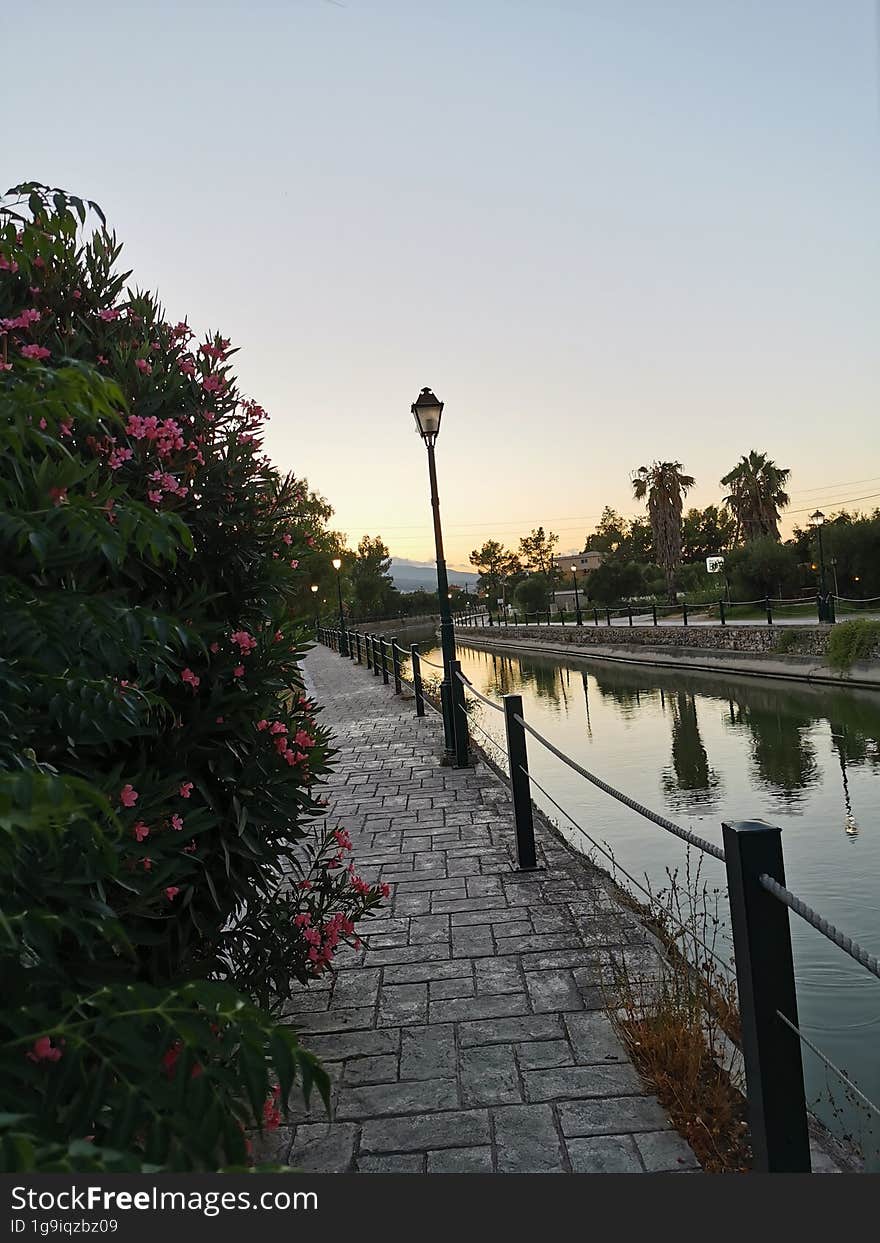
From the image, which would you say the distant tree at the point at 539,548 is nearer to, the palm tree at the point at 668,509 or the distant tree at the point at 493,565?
the distant tree at the point at 493,565

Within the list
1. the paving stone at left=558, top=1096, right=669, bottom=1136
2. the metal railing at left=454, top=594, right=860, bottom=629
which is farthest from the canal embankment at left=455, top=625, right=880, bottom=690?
the paving stone at left=558, top=1096, right=669, bottom=1136

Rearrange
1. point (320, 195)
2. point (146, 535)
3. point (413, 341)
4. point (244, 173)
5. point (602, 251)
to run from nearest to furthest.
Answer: point (146, 535) → point (244, 173) → point (320, 195) → point (602, 251) → point (413, 341)

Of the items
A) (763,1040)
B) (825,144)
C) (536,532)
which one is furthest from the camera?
(536,532)

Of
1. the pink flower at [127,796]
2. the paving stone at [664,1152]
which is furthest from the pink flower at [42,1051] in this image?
the paving stone at [664,1152]

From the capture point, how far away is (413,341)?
65.0 ft

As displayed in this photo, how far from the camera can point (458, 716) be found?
9.69 meters

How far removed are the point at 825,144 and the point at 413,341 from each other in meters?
14.8

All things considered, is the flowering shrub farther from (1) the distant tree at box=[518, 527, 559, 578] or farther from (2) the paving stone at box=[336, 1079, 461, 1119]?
(1) the distant tree at box=[518, 527, 559, 578]

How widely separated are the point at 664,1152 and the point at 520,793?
9.95 feet

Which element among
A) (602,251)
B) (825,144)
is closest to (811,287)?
(602,251)

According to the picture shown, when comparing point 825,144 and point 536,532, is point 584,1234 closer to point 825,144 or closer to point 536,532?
point 825,144

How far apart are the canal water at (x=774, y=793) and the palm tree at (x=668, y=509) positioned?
29335 millimetres

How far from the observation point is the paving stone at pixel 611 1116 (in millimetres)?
2885

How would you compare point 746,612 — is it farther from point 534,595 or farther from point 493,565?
point 493,565
